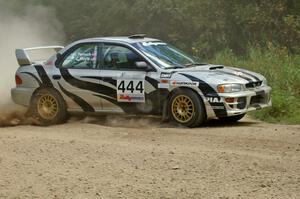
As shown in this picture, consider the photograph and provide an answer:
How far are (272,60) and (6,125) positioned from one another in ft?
23.8

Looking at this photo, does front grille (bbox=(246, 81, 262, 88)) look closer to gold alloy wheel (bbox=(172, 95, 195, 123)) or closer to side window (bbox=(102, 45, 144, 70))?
gold alloy wheel (bbox=(172, 95, 195, 123))

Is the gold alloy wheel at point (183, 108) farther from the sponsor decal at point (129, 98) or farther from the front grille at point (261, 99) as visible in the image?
the front grille at point (261, 99)

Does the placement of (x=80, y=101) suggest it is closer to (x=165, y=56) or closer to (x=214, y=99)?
(x=165, y=56)

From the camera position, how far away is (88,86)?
11312mm

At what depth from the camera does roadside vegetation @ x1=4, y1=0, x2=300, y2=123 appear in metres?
21.3

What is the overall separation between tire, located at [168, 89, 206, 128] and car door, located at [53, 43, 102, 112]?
1438 mm

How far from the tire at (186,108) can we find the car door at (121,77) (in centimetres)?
59

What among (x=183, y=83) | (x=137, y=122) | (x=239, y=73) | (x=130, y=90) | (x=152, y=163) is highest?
(x=239, y=73)

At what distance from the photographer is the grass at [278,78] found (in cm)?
1195

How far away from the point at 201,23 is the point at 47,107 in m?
12.4

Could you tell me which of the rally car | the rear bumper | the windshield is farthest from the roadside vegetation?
the rear bumper

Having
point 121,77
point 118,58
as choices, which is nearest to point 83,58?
point 118,58

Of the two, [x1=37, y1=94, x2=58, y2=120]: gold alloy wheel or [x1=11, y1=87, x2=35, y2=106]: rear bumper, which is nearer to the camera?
[x1=37, y1=94, x2=58, y2=120]: gold alloy wheel

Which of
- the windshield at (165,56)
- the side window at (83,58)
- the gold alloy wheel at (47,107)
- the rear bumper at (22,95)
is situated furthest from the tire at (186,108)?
the rear bumper at (22,95)
